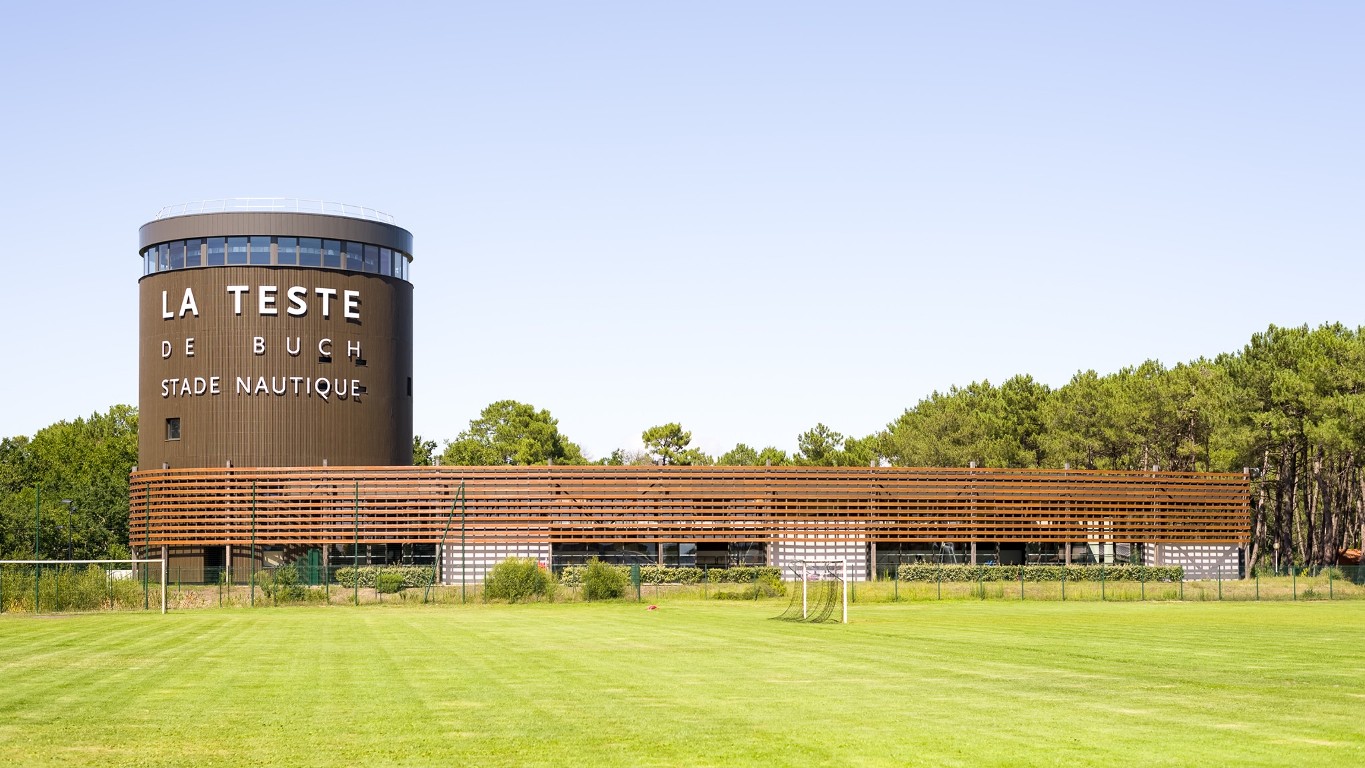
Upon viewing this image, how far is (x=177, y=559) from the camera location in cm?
7888

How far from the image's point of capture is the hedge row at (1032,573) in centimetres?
7406

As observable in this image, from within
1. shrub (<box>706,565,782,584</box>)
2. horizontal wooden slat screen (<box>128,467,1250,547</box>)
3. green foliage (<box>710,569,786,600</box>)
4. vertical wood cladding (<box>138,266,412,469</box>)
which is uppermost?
vertical wood cladding (<box>138,266,412,469</box>)

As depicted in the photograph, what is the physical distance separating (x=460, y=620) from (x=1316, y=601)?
38.8m

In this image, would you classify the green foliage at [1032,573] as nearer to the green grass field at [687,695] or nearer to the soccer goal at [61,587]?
the green grass field at [687,695]

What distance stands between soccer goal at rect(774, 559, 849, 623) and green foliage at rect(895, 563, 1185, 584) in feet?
13.1

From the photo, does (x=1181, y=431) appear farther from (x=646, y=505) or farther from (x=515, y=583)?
(x=515, y=583)

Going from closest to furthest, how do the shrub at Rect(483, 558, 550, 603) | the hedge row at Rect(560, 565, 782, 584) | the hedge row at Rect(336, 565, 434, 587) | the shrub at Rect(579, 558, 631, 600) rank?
the shrub at Rect(483, 558, 550, 603)
the shrub at Rect(579, 558, 631, 600)
the hedge row at Rect(336, 565, 434, 587)
the hedge row at Rect(560, 565, 782, 584)

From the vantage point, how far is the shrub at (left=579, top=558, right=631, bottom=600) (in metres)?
61.8

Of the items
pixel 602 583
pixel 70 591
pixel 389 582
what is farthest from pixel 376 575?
pixel 70 591

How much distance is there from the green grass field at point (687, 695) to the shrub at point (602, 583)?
18676 mm

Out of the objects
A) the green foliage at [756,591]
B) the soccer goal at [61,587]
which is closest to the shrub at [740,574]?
the green foliage at [756,591]

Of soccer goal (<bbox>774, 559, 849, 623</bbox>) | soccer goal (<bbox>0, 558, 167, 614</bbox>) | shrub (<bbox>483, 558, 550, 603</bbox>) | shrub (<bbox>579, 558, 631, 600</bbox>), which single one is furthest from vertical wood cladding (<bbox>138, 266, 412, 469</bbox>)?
soccer goal (<bbox>774, 559, 849, 623</bbox>)

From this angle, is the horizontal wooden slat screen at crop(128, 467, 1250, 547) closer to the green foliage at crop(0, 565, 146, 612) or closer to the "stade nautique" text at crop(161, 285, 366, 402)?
the "stade nautique" text at crop(161, 285, 366, 402)

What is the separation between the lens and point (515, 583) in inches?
2403
